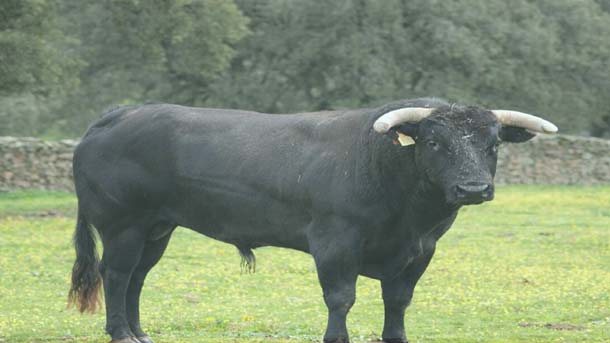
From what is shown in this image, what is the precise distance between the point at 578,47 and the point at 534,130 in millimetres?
30848

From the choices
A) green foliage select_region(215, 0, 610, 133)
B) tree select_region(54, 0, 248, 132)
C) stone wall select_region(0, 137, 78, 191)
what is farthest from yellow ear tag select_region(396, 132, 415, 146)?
green foliage select_region(215, 0, 610, 133)

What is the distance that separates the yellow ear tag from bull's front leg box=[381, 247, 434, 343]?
96 cm

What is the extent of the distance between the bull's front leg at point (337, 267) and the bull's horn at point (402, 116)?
829 millimetres

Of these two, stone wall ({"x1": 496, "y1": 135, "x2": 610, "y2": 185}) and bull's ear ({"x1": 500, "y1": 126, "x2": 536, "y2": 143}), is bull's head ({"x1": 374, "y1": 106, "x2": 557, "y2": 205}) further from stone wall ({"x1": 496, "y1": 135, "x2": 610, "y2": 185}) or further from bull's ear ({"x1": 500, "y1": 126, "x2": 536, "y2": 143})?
stone wall ({"x1": 496, "y1": 135, "x2": 610, "y2": 185})

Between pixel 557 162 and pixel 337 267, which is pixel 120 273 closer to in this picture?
pixel 337 267

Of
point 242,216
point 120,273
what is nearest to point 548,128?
point 242,216

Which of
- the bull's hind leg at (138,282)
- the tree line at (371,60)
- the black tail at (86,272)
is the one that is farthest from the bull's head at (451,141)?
the tree line at (371,60)

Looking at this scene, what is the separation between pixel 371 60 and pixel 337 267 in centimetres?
2700

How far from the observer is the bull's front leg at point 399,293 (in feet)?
28.7

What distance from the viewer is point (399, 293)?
8828mm

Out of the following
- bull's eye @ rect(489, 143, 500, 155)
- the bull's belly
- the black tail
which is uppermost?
bull's eye @ rect(489, 143, 500, 155)

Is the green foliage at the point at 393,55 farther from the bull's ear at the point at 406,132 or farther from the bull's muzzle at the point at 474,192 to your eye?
the bull's muzzle at the point at 474,192

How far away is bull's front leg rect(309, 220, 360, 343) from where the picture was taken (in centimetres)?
825

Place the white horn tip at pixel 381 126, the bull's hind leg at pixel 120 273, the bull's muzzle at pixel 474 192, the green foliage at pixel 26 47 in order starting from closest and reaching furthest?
1. the bull's muzzle at pixel 474 192
2. the white horn tip at pixel 381 126
3. the bull's hind leg at pixel 120 273
4. the green foliage at pixel 26 47
